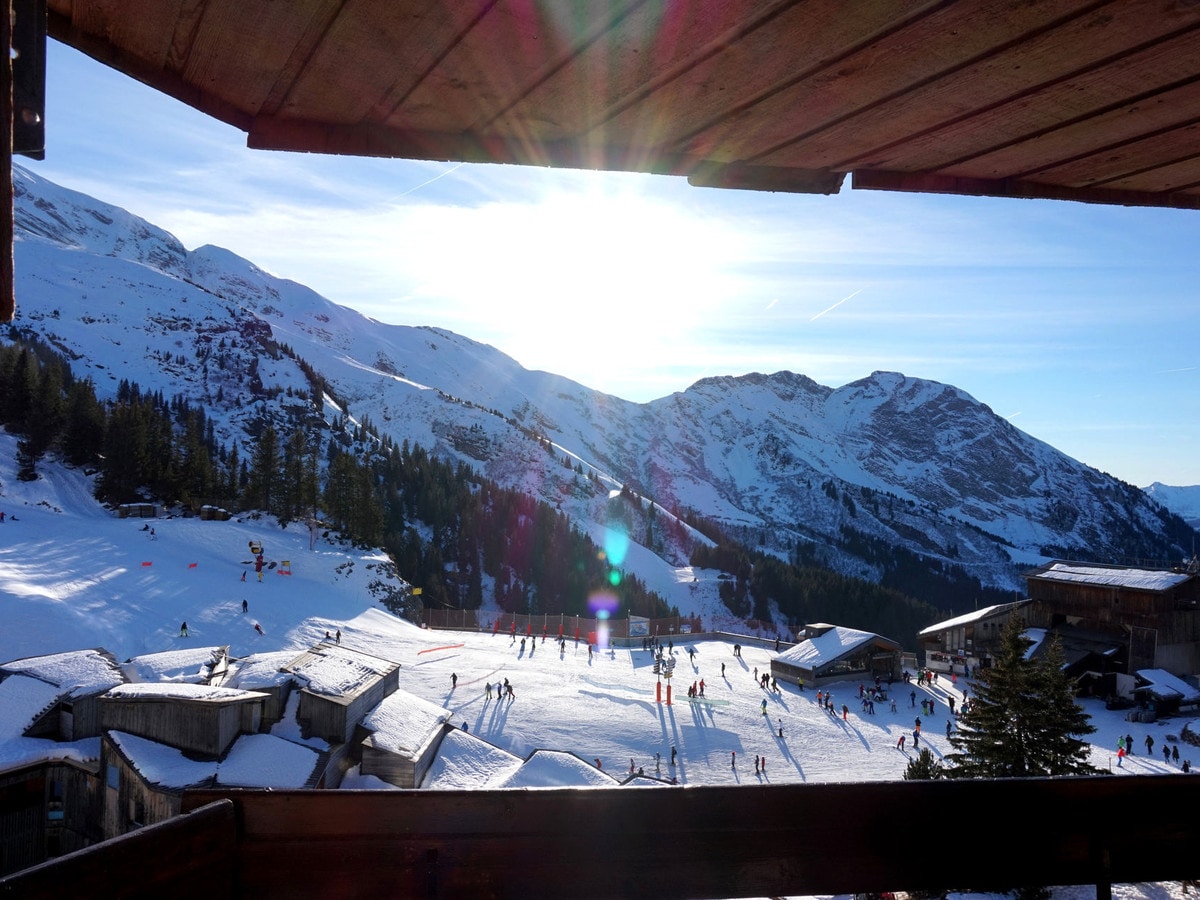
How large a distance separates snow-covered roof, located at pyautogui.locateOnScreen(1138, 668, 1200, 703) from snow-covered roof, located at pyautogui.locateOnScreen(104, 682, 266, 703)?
40.9m

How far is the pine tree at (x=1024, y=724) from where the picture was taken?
18016 millimetres

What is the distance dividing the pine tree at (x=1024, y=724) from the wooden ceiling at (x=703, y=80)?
19294mm

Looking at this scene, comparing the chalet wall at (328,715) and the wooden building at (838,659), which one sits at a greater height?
the chalet wall at (328,715)

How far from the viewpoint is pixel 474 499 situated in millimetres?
99375

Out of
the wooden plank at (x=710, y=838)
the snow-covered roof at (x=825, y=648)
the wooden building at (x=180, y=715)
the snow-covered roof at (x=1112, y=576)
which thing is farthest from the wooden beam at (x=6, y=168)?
the snow-covered roof at (x=1112, y=576)

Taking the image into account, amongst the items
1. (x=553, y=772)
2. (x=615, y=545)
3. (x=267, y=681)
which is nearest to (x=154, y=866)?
(x=553, y=772)

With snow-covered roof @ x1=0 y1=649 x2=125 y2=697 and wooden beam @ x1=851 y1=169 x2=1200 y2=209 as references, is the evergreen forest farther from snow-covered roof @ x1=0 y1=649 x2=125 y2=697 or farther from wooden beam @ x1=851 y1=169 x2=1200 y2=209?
wooden beam @ x1=851 y1=169 x2=1200 y2=209

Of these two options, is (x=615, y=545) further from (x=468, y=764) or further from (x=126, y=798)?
(x=126, y=798)

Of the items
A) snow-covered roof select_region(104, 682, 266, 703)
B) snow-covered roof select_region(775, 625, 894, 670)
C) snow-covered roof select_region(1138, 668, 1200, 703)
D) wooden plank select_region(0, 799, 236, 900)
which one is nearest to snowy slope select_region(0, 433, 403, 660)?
snow-covered roof select_region(104, 682, 266, 703)

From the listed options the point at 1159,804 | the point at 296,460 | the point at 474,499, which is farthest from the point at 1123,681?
the point at 474,499

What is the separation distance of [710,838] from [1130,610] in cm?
4928

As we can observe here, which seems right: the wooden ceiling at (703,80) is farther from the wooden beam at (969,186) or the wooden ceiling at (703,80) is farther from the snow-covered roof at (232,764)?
the snow-covered roof at (232,764)

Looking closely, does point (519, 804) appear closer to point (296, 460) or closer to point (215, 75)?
point (215, 75)

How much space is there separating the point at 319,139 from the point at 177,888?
2.14 metres
